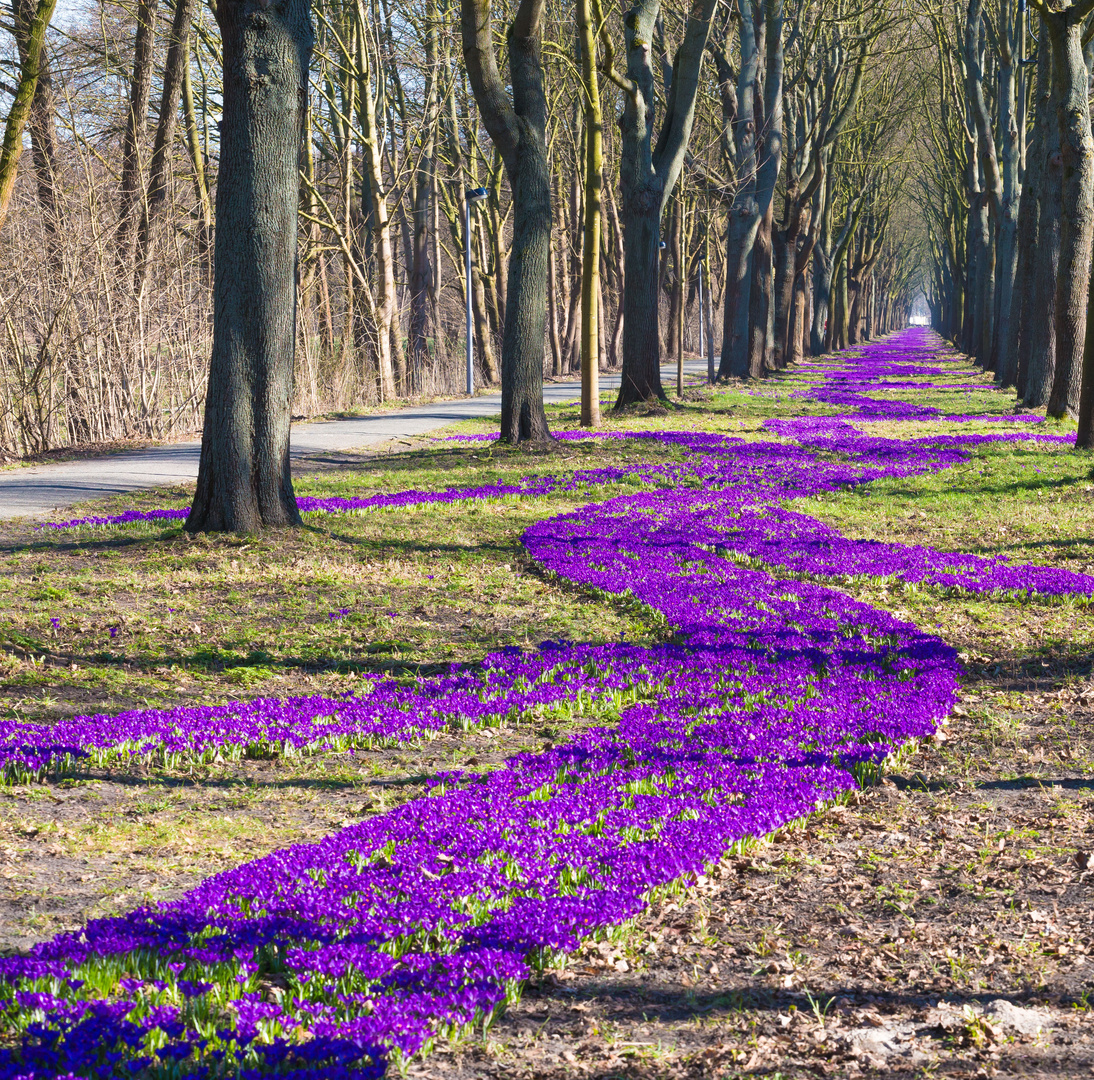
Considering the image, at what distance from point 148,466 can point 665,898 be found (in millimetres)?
13678

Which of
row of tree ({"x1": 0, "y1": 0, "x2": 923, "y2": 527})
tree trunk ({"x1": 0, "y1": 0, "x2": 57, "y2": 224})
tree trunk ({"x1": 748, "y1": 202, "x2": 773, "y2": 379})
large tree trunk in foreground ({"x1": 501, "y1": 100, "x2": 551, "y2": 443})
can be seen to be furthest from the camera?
tree trunk ({"x1": 748, "y1": 202, "x2": 773, "y2": 379})

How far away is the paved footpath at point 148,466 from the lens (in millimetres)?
13141

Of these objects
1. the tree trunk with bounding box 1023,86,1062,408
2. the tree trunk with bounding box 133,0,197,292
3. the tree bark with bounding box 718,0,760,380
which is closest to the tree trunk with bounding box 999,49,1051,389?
the tree trunk with bounding box 1023,86,1062,408

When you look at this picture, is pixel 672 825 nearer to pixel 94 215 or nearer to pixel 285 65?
pixel 285 65

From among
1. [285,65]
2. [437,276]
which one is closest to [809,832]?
[285,65]

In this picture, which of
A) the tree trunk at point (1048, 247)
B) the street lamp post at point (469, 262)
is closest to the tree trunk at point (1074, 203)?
the tree trunk at point (1048, 247)

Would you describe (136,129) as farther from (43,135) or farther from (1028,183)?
(1028,183)

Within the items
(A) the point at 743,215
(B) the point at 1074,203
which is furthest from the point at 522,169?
(A) the point at 743,215

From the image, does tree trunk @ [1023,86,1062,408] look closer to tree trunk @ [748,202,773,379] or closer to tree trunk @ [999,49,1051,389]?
tree trunk @ [999,49,1051,389]

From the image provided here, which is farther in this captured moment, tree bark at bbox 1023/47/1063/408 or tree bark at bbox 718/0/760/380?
tree bark at bbox 718/0/760/380

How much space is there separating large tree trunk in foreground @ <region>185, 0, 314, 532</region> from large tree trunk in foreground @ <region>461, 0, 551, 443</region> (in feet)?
20.9

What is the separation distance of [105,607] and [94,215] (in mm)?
11519

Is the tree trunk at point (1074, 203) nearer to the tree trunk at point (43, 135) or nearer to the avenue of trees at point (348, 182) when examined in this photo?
the avenue of trees at point (348, 182)

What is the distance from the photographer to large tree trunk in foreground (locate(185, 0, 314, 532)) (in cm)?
955
